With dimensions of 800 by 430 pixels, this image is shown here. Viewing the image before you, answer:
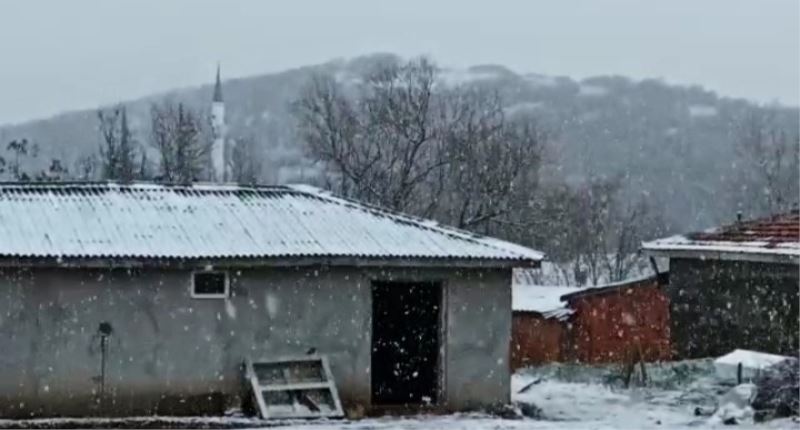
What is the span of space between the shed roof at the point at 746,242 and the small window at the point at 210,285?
810 centimetres

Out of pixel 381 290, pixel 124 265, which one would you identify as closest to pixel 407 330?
pixel 381 290

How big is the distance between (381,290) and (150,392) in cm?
469

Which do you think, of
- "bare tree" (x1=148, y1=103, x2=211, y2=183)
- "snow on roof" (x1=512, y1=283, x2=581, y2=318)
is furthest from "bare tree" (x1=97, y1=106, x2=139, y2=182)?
"snow on roof" (x1=512, y1=283, x2=581, y2=318)

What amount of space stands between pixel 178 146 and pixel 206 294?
45.2 m

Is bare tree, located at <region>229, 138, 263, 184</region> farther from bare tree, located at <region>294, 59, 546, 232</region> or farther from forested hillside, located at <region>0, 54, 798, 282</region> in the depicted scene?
bare tree, located at <region>294, 59, 546, 232</region>

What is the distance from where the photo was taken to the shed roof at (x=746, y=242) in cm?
1816

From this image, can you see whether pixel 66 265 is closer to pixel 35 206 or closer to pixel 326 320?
pixel 35 206

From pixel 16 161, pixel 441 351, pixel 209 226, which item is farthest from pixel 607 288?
pixel 16 161

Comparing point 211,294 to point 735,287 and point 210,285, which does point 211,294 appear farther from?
point 735,287

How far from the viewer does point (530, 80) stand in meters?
132

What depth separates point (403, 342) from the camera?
18.7 m

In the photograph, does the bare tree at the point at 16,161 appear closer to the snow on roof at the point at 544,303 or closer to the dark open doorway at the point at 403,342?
the snow on roof at the point at 544,303

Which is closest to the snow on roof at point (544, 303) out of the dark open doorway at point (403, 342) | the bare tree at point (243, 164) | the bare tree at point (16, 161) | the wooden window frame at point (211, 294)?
the dark open doorway at point (403, 342)

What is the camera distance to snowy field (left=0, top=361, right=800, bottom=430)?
14266mm
